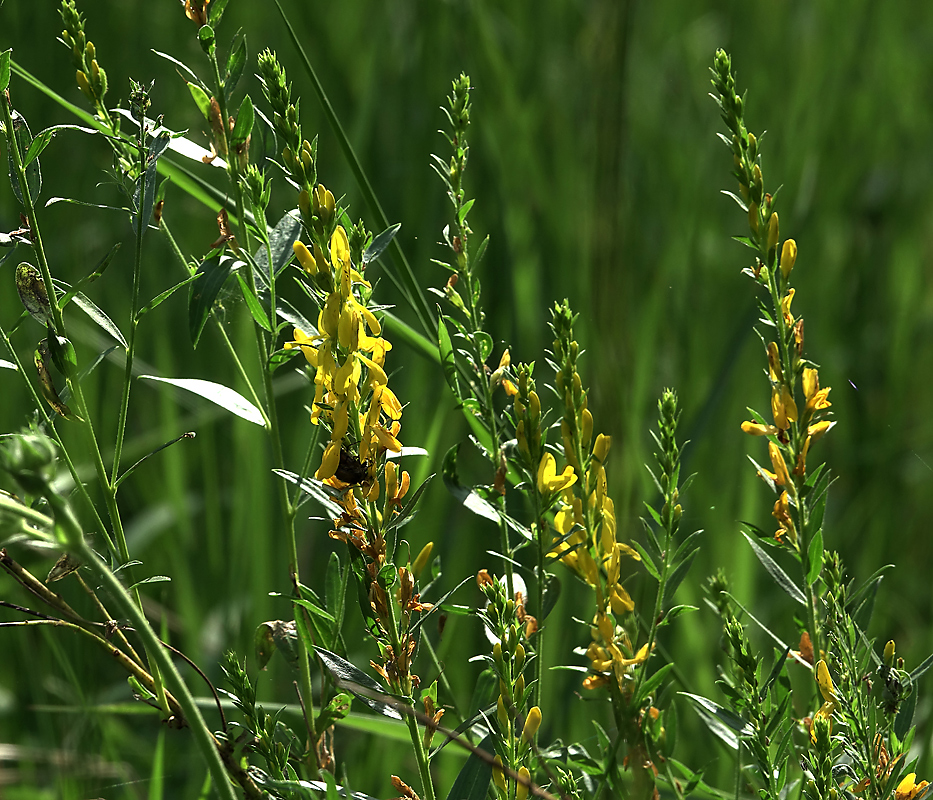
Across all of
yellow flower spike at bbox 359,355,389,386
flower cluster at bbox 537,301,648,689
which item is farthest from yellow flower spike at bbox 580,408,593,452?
yellow flower spike at bbox 359,355,389,386

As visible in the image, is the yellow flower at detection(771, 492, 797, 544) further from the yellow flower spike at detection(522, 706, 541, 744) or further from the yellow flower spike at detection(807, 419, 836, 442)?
the yellow flower spike at detection(522, 706, 541, 744)

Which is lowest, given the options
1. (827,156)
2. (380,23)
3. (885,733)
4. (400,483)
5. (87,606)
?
(87,606)

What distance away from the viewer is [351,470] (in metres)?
0.45

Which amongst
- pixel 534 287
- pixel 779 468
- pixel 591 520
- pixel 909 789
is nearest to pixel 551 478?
pixel 591 520

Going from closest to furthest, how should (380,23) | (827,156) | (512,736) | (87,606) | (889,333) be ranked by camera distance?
(512,736) < (87,606) < (380,23) < (889,333) < (827,156)

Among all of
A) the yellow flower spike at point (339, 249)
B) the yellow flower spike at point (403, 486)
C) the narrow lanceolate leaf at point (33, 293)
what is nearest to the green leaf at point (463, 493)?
the yellow flower spike at point (403, 486)

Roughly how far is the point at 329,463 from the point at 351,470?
0.06 ft

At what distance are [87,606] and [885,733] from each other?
79 cm

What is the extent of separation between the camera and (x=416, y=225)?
1576 mm

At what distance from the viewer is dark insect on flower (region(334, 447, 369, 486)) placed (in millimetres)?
445

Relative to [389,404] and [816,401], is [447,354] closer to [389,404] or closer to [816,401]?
[389,404]

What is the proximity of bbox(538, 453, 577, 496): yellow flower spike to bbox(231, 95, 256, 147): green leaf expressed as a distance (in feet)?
0.75

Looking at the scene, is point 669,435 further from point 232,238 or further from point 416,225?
point 416,225

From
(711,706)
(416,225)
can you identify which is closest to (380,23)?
(416,225)
